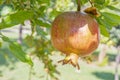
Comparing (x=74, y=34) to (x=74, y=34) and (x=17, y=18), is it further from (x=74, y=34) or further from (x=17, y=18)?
(x=17, y=18)

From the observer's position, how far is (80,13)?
27.8 inches

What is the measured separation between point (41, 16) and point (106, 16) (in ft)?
1.07

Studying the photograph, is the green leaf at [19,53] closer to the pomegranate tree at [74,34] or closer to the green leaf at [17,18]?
the green leaf at [17,18]

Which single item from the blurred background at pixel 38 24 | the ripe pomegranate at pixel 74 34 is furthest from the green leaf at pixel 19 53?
the ripe pomegranate at pixel 74 34

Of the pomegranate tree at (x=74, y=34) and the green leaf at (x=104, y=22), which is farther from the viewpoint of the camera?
the green leaf at (x=104, y=22)

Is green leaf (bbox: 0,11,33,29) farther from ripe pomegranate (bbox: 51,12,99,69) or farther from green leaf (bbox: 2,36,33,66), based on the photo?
ripe pomegranate (bbox: 51,12,99,69)

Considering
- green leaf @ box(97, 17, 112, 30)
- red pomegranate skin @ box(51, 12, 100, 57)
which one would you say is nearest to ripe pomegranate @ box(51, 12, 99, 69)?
red pomegranate skin @ box(51, 12, 100, 57)

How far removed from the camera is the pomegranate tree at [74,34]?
667 mm

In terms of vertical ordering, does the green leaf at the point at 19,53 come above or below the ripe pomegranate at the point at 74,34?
below

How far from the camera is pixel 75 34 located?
668mm

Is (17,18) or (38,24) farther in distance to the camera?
(38,24)

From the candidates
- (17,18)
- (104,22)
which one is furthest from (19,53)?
(104,22)

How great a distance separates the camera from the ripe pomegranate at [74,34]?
667 mm

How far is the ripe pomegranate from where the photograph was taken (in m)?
0.67
